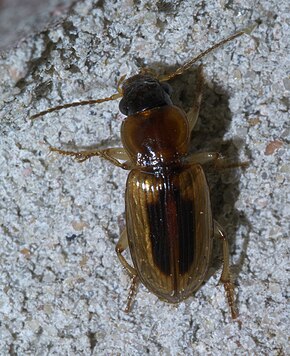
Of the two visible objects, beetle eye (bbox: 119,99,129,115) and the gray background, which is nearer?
beetle eye (bbox: 119,99,129,115)

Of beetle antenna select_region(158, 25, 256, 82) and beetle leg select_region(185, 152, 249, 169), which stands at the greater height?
beetle antenna select_region(158, 25, 256, 82)

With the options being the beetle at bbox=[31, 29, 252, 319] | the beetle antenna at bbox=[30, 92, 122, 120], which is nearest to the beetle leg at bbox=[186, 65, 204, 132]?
the beetle at bbox=[31, 29, 252, 319]

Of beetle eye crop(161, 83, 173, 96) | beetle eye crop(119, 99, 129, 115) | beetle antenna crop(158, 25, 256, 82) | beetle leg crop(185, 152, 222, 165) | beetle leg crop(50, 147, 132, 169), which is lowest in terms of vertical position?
beetle leg crop(185, 152, 222, 165)

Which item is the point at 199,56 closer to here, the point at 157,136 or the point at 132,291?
the point at 157,136

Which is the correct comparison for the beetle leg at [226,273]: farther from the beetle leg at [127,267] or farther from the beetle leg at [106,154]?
the beetle leg at [106,154]

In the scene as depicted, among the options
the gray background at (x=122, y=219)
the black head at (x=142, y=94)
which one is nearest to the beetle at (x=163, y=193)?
the black head at (x=142, y=94)

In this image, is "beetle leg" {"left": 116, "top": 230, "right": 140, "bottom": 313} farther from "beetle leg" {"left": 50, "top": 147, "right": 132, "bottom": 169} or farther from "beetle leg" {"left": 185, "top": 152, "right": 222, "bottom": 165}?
"beetle leg" {"left": 185, "top": 152, "right": 222, "bottom": 165}
